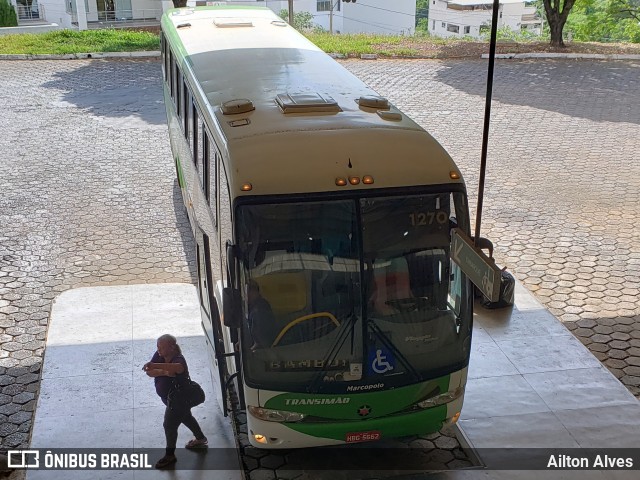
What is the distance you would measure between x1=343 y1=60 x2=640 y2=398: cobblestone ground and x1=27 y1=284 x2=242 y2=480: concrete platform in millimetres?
4378

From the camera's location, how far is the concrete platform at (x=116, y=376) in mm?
6773

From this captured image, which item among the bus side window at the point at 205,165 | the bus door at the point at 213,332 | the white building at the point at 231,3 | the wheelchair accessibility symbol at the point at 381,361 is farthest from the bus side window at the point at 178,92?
the white building at the point at 231,3

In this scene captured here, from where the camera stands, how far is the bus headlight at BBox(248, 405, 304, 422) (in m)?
5.88

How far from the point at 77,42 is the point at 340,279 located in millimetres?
21944

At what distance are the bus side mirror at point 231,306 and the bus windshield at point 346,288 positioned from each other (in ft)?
0.19

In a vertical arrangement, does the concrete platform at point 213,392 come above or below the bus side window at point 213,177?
below

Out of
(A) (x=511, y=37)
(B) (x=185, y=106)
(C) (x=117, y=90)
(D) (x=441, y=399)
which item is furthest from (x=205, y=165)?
(A) (x=511, y=37)

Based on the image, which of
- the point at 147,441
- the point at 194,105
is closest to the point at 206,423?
the point at 147,441

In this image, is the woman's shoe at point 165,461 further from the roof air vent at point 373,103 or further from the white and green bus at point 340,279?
the roof air vent at point 373,103

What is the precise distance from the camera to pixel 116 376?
779 centimetres

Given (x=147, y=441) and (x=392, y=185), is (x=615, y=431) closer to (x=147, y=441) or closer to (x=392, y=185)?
(x=392, y=185)

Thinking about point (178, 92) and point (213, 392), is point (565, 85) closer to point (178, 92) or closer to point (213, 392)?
point (178, 92)

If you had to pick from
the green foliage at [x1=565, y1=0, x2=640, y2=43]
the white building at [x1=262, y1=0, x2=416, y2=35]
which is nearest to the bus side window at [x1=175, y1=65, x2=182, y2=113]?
the green foliage at [x1=565, y1=0, x2=640, y2=43]

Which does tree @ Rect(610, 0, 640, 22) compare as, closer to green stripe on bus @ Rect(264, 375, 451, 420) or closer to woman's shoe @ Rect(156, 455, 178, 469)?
green stripe on bus @ Rect(264, 375, 451, 420)
